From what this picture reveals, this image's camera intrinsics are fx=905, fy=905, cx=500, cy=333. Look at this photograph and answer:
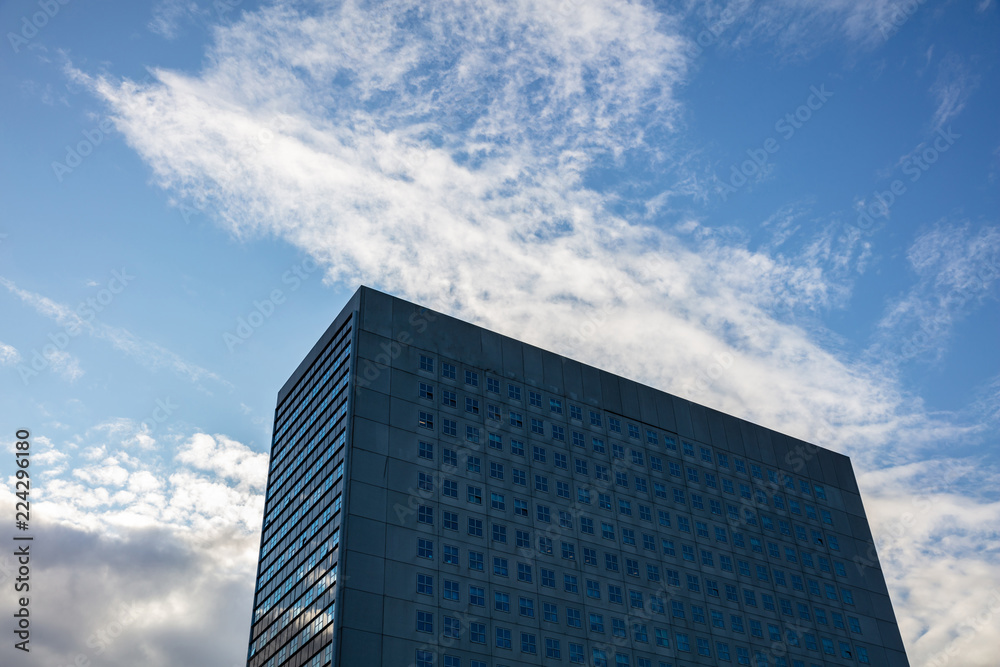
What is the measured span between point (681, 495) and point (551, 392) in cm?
1982

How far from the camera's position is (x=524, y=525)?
298 ft

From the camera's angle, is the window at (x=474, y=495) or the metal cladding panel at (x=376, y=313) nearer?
the window at (x=474, y=495)

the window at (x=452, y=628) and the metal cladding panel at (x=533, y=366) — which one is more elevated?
the metal cladding panel at (x=533, y=366)

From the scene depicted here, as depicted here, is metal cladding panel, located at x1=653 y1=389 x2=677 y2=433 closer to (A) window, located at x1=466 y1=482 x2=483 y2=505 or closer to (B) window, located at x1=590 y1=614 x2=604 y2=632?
(B) window, located at x1=590 y1=614 x2=604 y2=632

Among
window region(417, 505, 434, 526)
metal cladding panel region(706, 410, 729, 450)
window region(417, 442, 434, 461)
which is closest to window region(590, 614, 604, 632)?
window region(417, 505, 434, 526)

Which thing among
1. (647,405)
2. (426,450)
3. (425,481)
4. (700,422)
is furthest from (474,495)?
(700,422)

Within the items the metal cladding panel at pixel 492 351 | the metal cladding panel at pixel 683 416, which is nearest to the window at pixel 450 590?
the metal cladding panel at pixel 492 351

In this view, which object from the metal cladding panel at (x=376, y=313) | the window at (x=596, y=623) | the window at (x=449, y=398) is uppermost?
the metal cladding panel at (x=376, y=313)

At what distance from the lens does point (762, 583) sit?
104938 mm

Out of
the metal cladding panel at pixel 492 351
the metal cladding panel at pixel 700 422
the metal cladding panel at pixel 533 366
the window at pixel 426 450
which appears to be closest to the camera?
the window at pixel 426 450

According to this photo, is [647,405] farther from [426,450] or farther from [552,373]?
[426,450]

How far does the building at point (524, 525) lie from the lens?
266ft

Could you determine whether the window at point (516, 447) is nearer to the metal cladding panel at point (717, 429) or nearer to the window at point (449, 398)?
the window at point (449, 398)

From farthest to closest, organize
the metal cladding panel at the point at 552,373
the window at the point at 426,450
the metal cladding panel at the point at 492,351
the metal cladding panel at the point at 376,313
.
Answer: the metal cladding panel at the point at 552,373
the metal cladding panel at the point at 492,351
the metal cladding panel at the point at 376,313
the window at the point at 426,450
